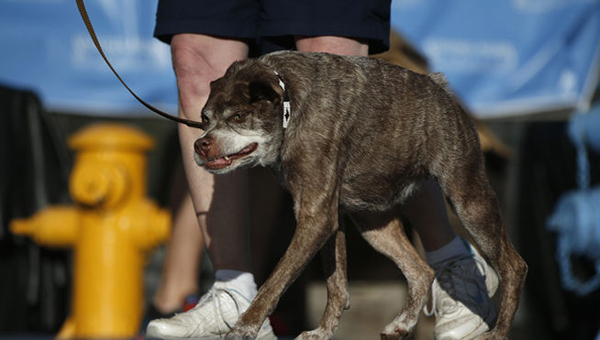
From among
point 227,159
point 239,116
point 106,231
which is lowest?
point 106,231

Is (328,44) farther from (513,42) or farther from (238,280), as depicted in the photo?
(513,42)

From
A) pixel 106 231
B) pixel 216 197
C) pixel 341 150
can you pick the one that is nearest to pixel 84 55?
pixel 106 231

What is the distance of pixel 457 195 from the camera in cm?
217

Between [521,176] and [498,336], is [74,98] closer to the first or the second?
[521,176]

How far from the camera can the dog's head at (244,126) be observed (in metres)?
1.95

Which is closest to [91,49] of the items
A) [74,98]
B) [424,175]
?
[74,98]

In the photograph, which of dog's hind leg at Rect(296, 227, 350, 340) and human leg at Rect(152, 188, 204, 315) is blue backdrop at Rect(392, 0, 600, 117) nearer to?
human leg at Rect(152, 188, 204, 315)

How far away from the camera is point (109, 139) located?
434cm

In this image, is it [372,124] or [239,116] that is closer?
[239,116]

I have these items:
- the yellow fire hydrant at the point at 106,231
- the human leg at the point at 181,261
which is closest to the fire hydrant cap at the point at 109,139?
the yellow fire hydrant at the point at 106,231

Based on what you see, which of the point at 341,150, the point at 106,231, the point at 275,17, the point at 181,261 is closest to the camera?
the point at 341,150

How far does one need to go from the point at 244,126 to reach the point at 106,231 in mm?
2549

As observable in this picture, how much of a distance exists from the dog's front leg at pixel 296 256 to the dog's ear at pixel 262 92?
276 millimetres

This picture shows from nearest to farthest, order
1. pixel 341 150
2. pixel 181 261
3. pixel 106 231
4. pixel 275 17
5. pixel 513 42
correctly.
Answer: pixel 341 150, pixel 275 17, pixel 181 261, pixel 106 231, pixel 513 42
